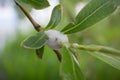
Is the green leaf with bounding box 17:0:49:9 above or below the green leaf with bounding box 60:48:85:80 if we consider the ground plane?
above

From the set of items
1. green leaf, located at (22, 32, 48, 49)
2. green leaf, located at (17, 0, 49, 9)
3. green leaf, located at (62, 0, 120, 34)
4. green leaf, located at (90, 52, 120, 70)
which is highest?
green leaf, located at (17, 0, 49, 9)

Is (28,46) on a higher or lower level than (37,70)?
lower

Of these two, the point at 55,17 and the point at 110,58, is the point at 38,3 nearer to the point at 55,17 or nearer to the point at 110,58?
the point at 55,17

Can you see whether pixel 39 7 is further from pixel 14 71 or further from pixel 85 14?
pixel 14 71

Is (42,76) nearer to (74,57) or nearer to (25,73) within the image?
(25,73)

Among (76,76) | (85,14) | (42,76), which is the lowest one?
(76,76)

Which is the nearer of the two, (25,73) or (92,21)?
(92,21)

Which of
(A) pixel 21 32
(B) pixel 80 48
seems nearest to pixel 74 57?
(B) pixel 80 48
